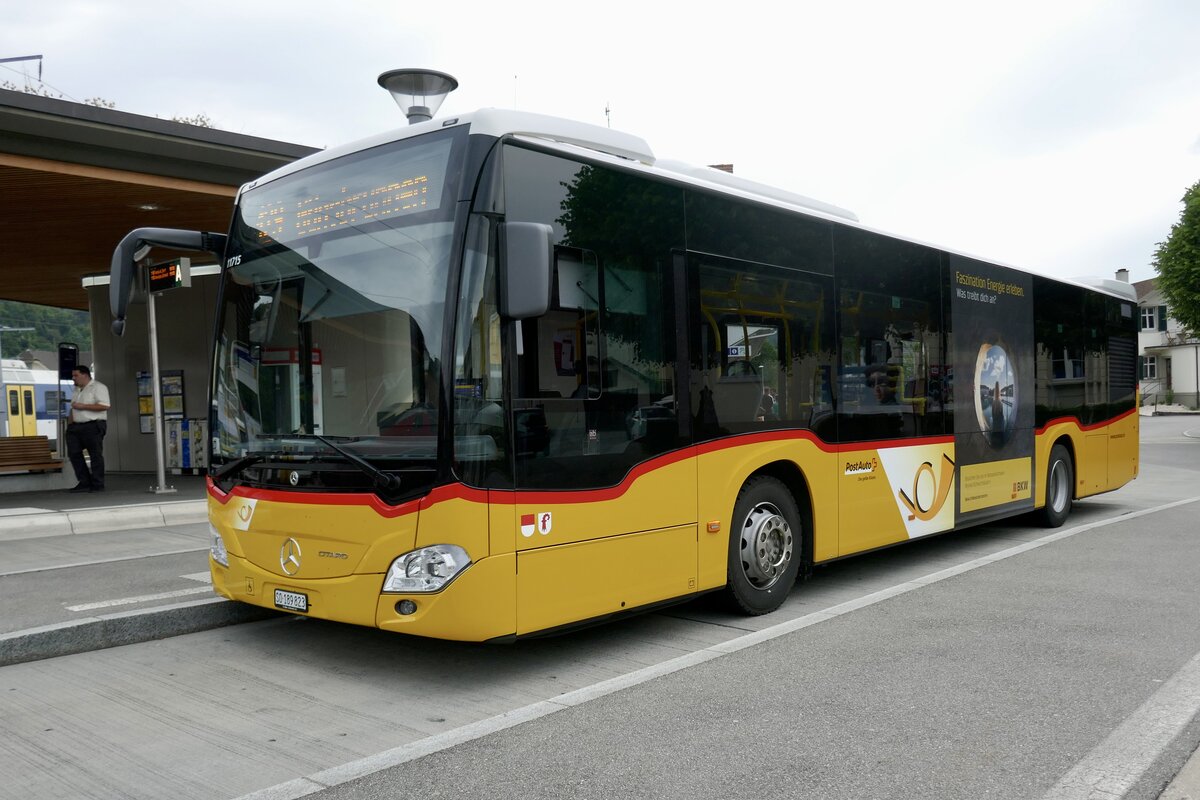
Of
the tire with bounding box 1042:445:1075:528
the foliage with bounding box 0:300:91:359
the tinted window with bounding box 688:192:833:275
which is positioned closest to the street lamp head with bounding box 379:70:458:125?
the tinted window with bounding box 688:192:833:275

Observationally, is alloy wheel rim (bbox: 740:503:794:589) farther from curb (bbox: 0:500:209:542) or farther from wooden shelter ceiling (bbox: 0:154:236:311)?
wooden shelter ceiling (bbox: 0:154:236:311)

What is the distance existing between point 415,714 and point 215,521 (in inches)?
78.4

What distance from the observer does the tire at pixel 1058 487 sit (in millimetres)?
11188

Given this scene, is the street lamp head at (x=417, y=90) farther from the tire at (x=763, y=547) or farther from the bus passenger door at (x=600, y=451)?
the tire at (x=763, y=547)

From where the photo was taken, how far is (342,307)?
537cm

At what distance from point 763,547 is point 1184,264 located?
3576 centimetres

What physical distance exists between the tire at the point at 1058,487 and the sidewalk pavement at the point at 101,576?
8.45m

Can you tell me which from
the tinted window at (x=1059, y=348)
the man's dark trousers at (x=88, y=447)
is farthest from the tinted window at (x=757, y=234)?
the man's dark trousers at (x=88, y=447)

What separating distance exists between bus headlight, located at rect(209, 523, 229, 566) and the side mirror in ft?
7.99

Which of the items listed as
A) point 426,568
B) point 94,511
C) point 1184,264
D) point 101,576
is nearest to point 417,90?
point 426,568

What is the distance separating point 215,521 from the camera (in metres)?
6.04

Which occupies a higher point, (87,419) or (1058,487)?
(87,419)

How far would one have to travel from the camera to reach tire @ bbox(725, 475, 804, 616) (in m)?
6.56

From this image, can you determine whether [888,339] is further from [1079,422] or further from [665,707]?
[1079,422]
